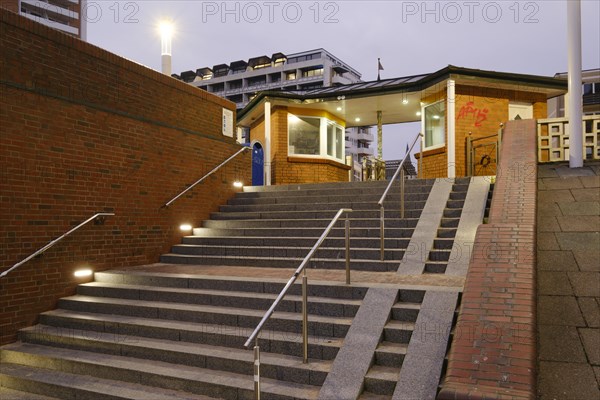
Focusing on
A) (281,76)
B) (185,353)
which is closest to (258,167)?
(185,353)

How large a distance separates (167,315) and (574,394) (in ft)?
14.2

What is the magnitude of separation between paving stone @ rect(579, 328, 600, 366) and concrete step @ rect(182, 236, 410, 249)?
120 inches

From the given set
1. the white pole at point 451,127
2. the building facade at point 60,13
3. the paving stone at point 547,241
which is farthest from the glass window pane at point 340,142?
the building facade at point 60,13

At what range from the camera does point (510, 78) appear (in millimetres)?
12703

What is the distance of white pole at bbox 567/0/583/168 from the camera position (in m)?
7.80

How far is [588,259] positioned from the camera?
16.7 feet

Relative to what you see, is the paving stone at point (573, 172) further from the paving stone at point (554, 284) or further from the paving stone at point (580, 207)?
the paving stone at point (554, 284)

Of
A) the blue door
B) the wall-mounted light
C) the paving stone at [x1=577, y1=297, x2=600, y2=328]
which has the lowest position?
the paving stone at [x1=577, y1=297, x2=600, y2=328]

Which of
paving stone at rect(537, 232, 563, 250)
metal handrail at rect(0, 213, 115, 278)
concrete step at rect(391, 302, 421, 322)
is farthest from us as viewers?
metal handrail at rect(0, 213, 115, 278)

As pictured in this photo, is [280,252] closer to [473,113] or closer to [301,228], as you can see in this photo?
[301,228]

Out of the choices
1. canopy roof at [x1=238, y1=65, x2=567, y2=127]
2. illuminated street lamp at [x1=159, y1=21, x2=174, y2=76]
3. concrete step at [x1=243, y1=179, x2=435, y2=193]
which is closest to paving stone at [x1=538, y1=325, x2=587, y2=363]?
concrete step at [x1=243, y1=179, x2=435, y2=193]

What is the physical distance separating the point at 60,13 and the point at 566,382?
5528 centimetres

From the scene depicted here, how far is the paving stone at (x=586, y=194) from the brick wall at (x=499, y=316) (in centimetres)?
143

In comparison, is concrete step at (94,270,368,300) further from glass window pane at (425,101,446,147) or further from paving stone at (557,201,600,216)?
glass window pane at (425,101,446,147)
